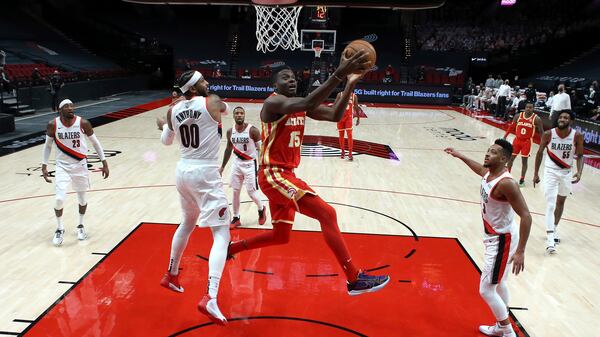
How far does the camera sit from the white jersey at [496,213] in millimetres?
3943

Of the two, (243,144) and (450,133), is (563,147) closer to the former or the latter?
(243,144)

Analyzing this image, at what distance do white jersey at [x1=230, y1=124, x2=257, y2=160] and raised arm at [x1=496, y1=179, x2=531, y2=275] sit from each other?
360 centimetres

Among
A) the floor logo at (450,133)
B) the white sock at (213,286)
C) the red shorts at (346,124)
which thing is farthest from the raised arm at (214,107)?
the floor logo at (450,133)

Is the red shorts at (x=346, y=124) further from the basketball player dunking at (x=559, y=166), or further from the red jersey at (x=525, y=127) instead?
the basketball player dunking at (x=559, y=166)

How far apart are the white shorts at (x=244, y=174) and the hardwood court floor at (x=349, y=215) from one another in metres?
0.57

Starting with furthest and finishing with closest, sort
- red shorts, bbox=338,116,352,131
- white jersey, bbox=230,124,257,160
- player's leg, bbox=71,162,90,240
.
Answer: red shorts, bbox=338,116,352,131 < white jersey, bbox=230,124,257,160 < player's leg, bbox=71,162,90,240

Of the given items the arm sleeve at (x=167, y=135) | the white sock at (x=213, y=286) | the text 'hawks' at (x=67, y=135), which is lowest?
the white sock at (x=213, y=286)

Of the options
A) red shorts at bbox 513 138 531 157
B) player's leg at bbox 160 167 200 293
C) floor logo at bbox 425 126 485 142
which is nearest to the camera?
player's leg at bbox 160 167 200 293

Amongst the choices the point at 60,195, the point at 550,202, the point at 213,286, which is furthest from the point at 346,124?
the point at 213,286

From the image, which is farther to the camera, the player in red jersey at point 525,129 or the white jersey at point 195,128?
the player in red jersey at point 525,129

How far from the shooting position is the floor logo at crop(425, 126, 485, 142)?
15478 millimetres

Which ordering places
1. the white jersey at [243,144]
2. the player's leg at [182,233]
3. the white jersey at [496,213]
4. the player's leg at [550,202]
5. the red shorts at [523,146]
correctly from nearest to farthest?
the white jersey at [496,213] < the player's leg at [182,233] < the player's leg at [550,202] < the white jersey at [243,144] < the red shorts at [523,146]

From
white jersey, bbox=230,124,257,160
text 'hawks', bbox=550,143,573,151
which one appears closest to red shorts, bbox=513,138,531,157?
text 'hawks', bbox=550,143,573,151

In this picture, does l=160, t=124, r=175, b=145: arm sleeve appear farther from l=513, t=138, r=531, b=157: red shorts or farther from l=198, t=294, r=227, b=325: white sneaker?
l=513, t=138, r=531, b=157: red shorts
